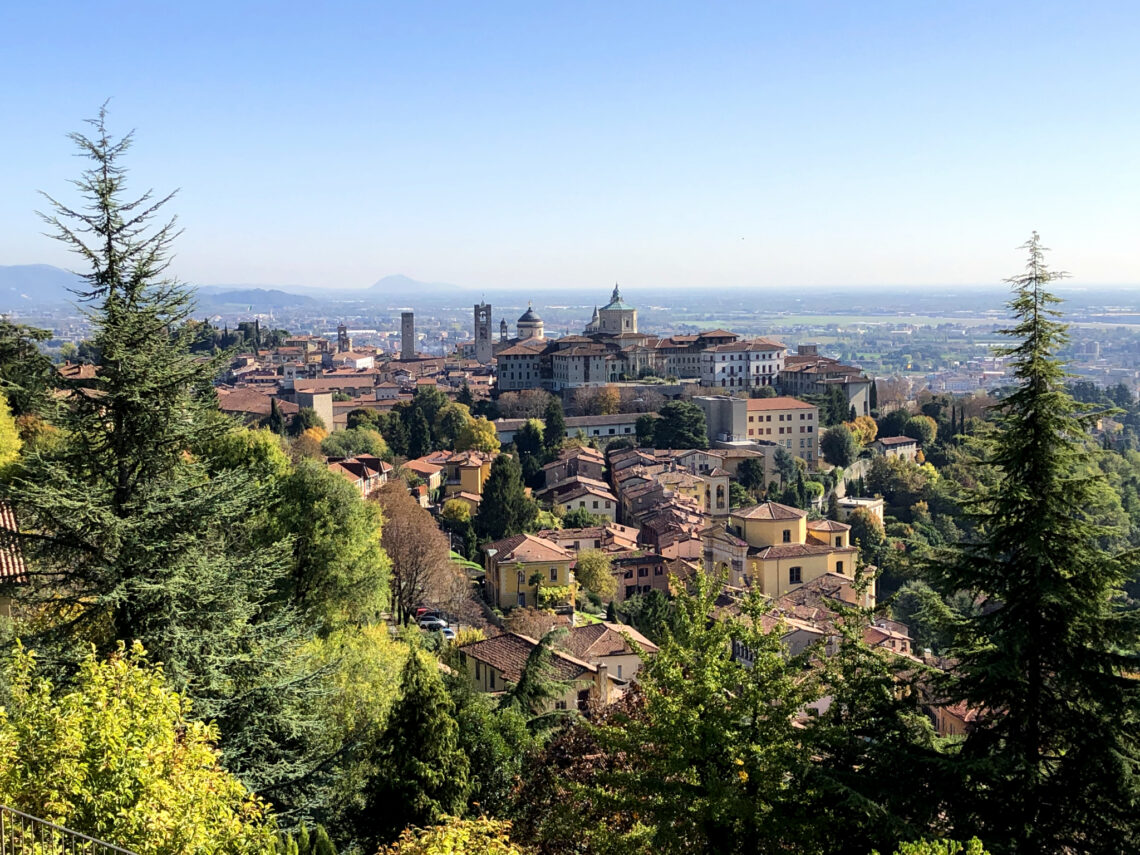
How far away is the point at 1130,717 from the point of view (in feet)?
23.2

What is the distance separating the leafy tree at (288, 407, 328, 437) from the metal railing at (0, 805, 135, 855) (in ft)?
133

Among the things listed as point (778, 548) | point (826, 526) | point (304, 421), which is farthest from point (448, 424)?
point (778, 548)

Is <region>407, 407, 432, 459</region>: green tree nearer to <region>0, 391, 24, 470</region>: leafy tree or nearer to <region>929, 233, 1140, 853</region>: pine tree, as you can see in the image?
<region>0, 391, 24, 470</region>: leafy tree

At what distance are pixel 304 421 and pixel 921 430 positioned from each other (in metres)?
31.3

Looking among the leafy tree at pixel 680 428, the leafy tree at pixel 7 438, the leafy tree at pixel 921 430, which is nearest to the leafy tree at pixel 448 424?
the leafy tree at pixel 680 428

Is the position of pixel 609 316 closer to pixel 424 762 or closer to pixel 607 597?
pixel 607 597

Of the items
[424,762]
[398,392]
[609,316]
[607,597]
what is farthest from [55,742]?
[609,316]

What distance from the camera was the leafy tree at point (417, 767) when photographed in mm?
10945

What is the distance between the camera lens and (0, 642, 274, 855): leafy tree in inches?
249

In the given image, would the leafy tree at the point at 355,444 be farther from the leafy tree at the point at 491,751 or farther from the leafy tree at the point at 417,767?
the leafy tree at the point at 417,767

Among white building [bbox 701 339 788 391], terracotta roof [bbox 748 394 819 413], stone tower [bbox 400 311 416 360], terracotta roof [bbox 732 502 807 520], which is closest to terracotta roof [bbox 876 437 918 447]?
terracotta roof [bbox 748 394 819 413]

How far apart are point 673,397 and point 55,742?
2148 inches

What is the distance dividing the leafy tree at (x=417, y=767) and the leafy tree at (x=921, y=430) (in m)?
50.4

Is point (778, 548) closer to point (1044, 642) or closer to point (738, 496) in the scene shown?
point (738, 496)
